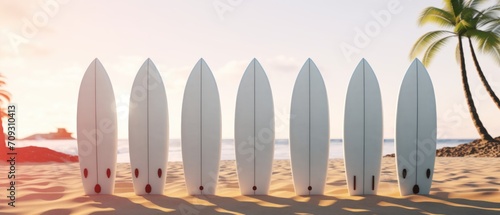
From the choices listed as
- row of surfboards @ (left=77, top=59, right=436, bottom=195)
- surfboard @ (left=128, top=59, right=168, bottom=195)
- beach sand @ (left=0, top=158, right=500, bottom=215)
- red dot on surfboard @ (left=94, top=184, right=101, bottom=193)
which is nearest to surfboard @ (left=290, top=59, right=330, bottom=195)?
row of surfboards @ (left=77, top=59, right=436, bottom=195)

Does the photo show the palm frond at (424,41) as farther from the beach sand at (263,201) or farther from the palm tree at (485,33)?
the beach sand at (263,201)

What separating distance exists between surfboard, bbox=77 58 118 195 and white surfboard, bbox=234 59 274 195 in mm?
1535

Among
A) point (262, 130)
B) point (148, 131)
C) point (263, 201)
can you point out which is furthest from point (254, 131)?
point (148, 131)

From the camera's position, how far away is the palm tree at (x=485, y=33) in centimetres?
1261

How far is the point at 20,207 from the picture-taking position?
4.06m

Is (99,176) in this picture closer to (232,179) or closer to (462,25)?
(232,179)

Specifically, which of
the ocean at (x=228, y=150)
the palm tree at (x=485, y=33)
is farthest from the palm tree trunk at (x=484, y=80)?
the ocean at (x=228, y=150)

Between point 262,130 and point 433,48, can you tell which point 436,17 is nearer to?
point 433,48

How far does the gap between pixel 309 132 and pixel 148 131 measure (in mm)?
1906

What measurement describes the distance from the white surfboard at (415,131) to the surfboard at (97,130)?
3.44 metres

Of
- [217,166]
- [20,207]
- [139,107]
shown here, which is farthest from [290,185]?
[20,207]

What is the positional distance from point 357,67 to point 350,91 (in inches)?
12.3

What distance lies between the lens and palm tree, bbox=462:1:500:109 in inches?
496

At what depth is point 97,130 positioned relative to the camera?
4.62m
